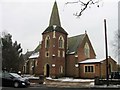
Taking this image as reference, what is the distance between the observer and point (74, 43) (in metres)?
65.5

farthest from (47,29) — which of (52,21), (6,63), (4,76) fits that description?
(4,76)

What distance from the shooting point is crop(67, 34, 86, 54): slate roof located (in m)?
62.6

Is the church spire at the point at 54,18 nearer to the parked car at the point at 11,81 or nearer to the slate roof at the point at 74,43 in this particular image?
the slate roof at the point at 74,43

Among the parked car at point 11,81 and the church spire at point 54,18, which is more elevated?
the church spire at point 54,18

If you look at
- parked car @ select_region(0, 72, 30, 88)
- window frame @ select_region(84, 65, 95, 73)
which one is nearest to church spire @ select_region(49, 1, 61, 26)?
window frame @ select_region(84, 65, 95, 73)

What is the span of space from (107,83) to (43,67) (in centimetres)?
3333

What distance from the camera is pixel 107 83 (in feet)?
105

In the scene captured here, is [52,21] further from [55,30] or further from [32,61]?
[32,61]

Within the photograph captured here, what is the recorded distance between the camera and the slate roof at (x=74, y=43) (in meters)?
62.6

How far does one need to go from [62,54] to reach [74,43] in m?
4.52

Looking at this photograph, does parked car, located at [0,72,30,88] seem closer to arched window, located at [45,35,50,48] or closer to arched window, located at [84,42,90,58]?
arched window, located at [45,35,50,48]

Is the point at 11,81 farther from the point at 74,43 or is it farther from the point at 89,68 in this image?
the point at 74,43

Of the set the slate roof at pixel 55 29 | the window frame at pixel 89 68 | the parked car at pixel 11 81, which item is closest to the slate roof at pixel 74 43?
the slate roof at pixel 55 29

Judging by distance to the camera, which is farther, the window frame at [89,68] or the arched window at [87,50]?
the arched window at [87,50]
